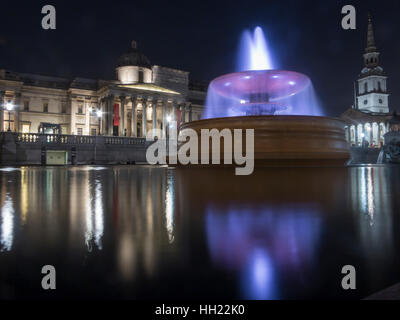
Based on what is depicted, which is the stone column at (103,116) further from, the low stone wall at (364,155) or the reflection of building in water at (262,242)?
the reflection of building in water at (262,242)

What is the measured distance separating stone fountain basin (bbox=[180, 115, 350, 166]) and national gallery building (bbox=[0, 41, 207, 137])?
37219 millimetres

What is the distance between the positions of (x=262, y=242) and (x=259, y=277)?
1.20 ft

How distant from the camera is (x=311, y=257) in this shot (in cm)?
114

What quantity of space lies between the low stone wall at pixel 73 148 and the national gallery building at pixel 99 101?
595 inches

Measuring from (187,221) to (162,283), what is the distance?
893 mm

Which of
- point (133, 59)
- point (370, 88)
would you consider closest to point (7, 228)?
point (133, 59)

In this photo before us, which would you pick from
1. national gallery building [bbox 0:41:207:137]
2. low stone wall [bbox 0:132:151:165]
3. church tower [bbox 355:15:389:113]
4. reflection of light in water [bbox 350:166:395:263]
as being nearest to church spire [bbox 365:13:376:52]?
church tower [bbox 355:15:389:113]

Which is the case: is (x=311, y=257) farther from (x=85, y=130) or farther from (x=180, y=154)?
(x=85, y=130)

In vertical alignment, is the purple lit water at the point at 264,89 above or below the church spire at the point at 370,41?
below

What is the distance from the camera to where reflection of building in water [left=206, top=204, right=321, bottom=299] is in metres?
0.98

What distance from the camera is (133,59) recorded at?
5456 centimetres

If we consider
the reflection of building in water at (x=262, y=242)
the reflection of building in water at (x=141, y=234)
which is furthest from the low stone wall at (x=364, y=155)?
the reflection of building in water at (x=141, y=234)

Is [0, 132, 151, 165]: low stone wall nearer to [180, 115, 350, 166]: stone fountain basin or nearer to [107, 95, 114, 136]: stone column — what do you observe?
[107, 95, 114, 136]: stone column

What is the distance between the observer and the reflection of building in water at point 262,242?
98 cm
